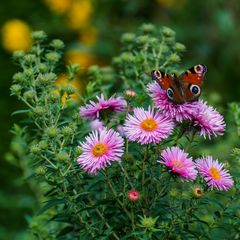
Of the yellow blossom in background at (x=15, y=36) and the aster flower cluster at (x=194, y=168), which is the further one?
the yellow blossom in background at (x=15, y=36)

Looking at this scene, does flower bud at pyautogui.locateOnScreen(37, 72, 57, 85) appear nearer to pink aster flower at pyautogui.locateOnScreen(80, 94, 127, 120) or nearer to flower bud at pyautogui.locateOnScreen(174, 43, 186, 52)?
pink aster flower at pyautogui.locateOnScreen(80, 94, 127, 120)

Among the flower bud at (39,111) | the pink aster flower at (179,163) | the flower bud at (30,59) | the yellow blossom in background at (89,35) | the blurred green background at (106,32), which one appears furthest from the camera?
the yellow blossom in background at (89,35)

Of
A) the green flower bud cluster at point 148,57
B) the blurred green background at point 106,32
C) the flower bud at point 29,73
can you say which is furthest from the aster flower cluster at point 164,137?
the blurred green background at point 106,32

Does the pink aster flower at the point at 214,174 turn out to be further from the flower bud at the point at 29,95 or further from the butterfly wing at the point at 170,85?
the flower bud at the point at 29,95

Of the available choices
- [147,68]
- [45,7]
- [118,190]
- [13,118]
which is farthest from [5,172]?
[118,190]

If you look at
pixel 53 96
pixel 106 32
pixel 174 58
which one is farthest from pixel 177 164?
pixel 106 32

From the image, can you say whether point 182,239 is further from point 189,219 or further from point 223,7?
point 223,7
